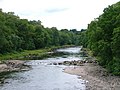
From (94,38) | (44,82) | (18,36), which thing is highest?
(18,36)

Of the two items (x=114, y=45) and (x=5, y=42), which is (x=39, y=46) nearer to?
(x=5, y=42)

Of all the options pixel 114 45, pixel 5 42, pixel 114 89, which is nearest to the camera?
pixel 114 89

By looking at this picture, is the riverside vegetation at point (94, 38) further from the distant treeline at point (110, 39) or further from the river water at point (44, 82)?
the river water at point (44, 82)

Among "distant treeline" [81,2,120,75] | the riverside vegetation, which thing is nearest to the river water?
"distant treeline" [81,2,120,75]

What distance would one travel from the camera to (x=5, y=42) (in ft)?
358

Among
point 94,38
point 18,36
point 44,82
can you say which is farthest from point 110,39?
point 18,36

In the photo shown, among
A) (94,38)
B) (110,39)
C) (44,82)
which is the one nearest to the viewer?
(44,82)

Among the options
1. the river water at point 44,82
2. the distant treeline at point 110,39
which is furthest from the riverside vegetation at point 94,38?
the river water at point 44,82

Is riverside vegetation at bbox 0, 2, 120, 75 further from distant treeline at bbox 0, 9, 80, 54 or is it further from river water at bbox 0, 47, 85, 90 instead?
river water at bbox 0, 47, 85, 90

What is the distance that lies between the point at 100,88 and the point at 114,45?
13037 millimetres

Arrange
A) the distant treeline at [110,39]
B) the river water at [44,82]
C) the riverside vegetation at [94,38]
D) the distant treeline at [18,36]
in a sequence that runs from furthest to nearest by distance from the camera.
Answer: the distant treeline at [18,36] < the riverside vegetation at [94,38] < the distant treeline at [110,39] < the river water at [44,82]

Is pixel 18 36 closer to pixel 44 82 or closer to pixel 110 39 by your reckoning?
pixel 110 39

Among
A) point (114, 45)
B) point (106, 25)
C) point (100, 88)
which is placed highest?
point (106, 25)

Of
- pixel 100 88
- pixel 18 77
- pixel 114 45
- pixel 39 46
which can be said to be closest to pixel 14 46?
pixel 39 46
